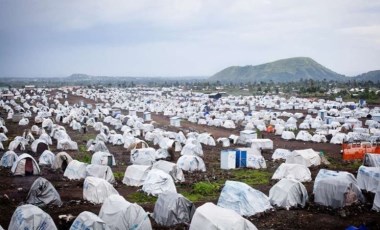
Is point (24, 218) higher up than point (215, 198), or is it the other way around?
point (24, 218)

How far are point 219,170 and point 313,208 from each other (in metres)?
8.81

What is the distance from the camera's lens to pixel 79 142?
1439 inches

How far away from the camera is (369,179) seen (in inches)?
772

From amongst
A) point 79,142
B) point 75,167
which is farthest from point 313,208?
point 79,142

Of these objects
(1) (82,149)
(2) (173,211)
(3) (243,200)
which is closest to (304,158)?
(3) (243,200)

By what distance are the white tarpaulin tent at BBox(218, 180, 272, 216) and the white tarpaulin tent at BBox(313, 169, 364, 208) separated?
262cm

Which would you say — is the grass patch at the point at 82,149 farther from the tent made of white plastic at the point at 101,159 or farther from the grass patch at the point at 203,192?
the grass patch at the point at 203,192

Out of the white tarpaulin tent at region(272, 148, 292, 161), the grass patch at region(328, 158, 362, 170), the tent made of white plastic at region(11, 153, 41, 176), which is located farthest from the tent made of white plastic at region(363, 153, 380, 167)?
the tent made of white plastic at region(11, 153, 41, 176)

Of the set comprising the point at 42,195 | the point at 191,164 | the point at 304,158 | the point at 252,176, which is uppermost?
the point at 42,195

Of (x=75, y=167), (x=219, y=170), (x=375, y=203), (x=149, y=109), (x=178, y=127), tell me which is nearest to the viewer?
(x=375, y=203)

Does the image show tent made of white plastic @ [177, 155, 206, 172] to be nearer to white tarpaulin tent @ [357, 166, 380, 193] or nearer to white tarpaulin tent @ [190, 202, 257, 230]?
white tarpaulin tent @ [357, 166, 380, 193]

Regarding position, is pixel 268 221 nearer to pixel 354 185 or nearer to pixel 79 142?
pixel 354 185

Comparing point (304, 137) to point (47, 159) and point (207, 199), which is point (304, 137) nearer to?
point (207, 199)

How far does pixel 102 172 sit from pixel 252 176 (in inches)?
352
